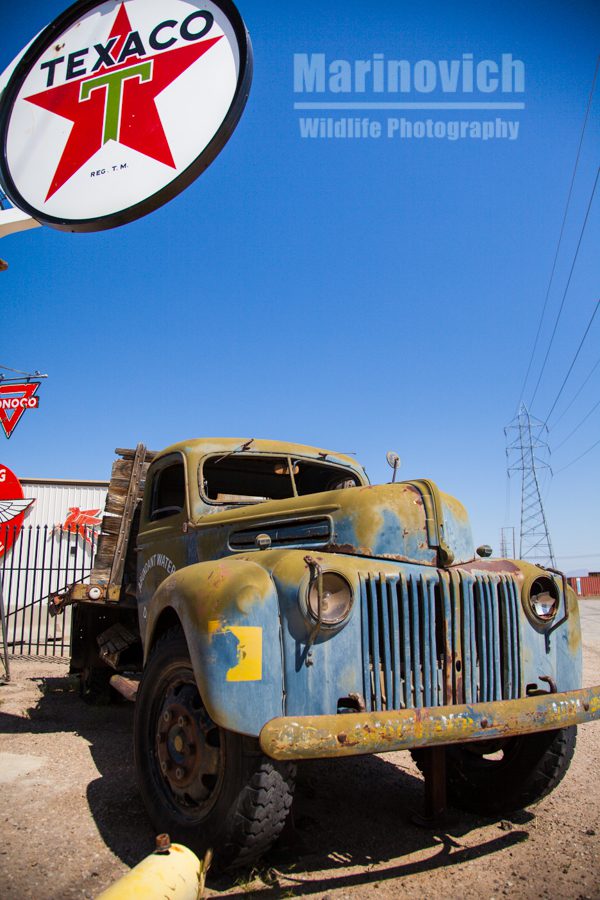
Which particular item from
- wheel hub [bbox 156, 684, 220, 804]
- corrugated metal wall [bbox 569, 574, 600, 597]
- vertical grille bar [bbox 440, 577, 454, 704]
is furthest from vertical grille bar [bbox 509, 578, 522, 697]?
corrugated metal wall [bbox 569, 574, 600, 597]

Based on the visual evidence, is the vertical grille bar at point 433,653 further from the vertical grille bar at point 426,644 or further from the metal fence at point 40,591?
the metal fence at point 40,591

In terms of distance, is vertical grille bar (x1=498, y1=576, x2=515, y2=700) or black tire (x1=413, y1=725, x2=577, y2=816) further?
black tire (x1=413, y1=725, x2=577, y2=816)

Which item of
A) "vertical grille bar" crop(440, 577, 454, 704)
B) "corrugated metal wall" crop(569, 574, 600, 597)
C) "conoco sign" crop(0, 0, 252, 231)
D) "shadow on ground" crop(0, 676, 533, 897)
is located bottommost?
"corrugated metal wall" crop(569, 574, 600, 597)

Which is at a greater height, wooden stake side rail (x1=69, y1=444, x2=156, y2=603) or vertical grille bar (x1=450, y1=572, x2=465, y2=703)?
wooden stake side rail (x1=69, y1=444, x2=156, y2=603)

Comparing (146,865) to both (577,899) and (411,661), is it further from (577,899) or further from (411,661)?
(577,899)

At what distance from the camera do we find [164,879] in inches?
83.1

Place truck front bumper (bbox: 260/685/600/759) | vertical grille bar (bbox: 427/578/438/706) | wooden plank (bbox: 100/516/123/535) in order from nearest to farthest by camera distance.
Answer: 1. truck front bumper (bbox: 260/685/600/759)
2. vertical grille bar (bbox: 427/578/438/706)
3. wooden plank (bbox: 100/516/123/535)

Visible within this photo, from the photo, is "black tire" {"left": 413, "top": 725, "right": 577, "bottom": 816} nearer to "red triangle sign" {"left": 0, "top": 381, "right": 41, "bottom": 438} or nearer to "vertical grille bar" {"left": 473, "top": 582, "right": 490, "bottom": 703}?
"vertical grille bar" {"left": 473, "top": 582, "right": 490, "bottom": 703}

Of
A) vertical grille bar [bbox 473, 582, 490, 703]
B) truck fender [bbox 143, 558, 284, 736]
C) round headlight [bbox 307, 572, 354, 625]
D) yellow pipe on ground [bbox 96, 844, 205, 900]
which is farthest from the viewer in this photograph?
vertical grille bar [bbox 473, 582, 490, 703]

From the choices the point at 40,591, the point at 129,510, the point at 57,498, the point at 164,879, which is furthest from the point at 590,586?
the point at 164,879

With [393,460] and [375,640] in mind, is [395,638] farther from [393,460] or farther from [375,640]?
[393,460]

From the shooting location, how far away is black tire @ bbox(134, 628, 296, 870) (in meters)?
2.44

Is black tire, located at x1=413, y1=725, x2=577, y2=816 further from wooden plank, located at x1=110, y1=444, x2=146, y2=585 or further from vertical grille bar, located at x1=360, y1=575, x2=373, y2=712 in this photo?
wooden plank, located at x1=110, y1=444, x2=146, y2=585

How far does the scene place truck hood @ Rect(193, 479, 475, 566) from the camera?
10.1ft
